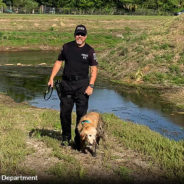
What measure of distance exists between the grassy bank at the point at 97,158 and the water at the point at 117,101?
9.37 ft

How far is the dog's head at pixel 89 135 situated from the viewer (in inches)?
261

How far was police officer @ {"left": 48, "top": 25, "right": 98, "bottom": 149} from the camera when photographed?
6.97 metres

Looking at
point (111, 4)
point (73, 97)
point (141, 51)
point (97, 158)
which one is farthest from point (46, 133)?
point (111, 4)

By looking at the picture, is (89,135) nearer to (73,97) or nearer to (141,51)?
(73,97)

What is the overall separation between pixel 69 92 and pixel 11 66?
68.8ft

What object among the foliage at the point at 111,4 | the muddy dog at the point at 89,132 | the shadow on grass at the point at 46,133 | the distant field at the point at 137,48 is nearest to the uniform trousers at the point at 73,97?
the muddy dog at the point at 89,132

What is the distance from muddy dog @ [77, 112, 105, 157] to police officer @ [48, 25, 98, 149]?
212 millimetres

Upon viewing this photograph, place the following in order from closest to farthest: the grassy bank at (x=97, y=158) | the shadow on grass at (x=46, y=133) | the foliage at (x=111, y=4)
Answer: the grassy bank at (x=97, y=158) → the shadow on grass at (x=46, y=133) → the foliage at (x=111, y=4)

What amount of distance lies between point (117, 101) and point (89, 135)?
9303 mm

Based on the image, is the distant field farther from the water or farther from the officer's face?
the officer's face

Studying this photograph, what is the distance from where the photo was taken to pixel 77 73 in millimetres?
7066

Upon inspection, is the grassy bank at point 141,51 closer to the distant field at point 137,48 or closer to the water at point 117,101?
the distant field at point 137,48

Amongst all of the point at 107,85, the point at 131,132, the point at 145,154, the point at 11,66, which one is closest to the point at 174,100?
the point at 107,85

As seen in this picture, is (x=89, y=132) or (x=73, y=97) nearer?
(x=89, y=132)
